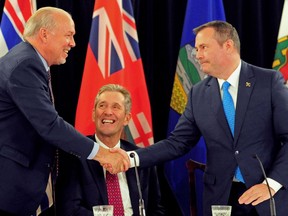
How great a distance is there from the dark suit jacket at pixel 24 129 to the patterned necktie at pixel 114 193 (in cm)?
48

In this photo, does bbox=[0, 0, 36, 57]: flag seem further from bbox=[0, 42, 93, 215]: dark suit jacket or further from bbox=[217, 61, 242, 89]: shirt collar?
bbox=[217, 61, 242, 89]: shirt collar

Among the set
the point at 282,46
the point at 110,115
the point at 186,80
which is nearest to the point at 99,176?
the point at 110,115

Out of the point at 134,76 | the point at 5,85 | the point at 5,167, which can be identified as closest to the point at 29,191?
the point at 5,167

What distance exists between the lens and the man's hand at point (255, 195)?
304 cm

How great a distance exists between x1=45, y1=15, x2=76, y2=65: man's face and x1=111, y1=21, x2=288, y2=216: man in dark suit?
0.82 m

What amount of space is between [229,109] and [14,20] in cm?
176

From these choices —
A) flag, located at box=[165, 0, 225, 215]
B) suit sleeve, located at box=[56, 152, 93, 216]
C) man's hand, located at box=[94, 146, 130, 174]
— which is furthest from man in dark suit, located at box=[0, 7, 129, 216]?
flag, located at box=[165, 0, 225, 215]

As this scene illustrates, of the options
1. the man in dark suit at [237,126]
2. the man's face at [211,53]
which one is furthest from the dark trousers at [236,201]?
the man's face at [211,53]

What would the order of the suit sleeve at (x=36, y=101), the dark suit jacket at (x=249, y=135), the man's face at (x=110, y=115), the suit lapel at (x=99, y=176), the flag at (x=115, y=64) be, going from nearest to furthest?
the suit sleeve at (x=36, y=101) → the dark suit jacket at (x=249, y=135) → the suit lapel at (x=99, y=176) → the man's face at (x=110, y=115) → the flag at (x=115, y=64)

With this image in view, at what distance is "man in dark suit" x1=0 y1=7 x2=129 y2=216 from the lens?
2.99 m

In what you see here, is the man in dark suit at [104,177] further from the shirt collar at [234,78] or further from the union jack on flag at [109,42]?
the shirt collar at [234,78]

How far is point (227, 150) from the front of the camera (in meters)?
3.43

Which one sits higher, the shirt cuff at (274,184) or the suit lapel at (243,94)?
the suit lapel at (243,94)

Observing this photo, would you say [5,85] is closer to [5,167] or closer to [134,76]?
[5,167]
